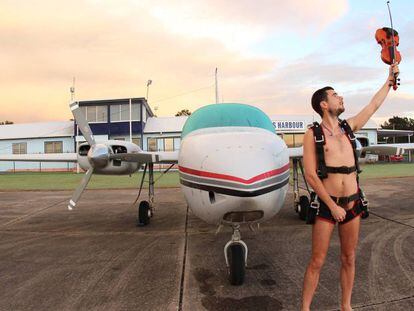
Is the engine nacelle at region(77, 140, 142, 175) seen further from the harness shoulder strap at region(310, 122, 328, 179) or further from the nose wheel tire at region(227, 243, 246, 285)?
the harness shoulder strap at region(310, 122, 328, 179)

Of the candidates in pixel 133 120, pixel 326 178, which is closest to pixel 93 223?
pixel 326 178

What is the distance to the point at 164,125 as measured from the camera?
3947 cm

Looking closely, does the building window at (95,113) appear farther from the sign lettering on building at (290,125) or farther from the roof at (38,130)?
the sign lettering on building at (290,125)

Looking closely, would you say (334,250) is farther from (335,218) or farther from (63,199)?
(63,199)

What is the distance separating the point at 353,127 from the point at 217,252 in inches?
139

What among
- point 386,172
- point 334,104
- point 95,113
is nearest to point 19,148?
point 95,113

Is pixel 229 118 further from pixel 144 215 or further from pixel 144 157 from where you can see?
pixel 144 215

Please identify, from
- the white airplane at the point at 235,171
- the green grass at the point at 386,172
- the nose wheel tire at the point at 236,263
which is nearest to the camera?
the white airplane at the point at 235,171

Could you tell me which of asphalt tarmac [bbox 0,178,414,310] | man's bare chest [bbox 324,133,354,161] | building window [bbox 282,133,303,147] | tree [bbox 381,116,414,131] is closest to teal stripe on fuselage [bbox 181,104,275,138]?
man's bare chest [bbox 324,133,354,161]

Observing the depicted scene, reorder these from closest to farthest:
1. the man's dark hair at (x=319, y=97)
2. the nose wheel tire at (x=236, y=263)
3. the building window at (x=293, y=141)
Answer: the man's dark hair at (x=319, y=97) < the nose wheel tire at (x=236, y=263) < the building window at (x=293, y=141)

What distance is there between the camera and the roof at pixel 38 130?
132ft


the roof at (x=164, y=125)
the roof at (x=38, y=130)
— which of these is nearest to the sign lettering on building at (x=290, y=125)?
the roof at (x=164, y=125)

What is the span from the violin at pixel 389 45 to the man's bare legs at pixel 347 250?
1.54 metres

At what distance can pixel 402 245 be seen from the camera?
20.7 feet
